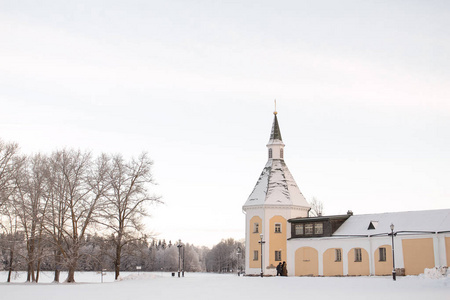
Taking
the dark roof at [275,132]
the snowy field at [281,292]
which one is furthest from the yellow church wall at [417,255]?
the dark roof at [275,132]

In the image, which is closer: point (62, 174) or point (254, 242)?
point (62, 174)

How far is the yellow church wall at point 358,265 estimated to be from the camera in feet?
150

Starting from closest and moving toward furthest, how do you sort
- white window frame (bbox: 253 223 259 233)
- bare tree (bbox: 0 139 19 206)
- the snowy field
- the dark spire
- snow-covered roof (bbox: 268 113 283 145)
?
the snowy field < bare tree (bbox: 0 139 19 206) < white window frame (bbox: 253 223 259 233) < snow-covered roof (bbox: 268 113 283 145) < the dark spire

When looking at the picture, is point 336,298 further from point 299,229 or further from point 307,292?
point 299,229

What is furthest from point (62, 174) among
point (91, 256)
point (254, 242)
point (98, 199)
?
point (254, 242)

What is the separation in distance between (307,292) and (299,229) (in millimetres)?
25575

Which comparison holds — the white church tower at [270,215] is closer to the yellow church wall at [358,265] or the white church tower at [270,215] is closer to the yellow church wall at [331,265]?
the yellow church wall at [331,265]

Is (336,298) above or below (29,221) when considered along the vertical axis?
below

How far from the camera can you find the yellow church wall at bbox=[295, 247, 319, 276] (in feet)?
162

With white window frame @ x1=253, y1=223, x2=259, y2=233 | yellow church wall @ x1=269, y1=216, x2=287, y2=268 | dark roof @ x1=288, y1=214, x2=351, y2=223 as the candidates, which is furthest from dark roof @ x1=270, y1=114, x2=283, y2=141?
dark roof @ x1=288, y1=214, x2=351, y2=223

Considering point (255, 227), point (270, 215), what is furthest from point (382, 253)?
point (255, 227)

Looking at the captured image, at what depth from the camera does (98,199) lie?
42.4 metres

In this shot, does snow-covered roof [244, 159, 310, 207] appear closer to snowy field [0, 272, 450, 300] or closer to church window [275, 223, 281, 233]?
church window [275, 223, 281, 233]

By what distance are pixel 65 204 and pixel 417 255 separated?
98.5 feet
